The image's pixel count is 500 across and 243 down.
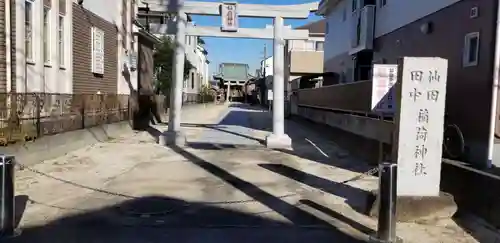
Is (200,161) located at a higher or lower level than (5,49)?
lower

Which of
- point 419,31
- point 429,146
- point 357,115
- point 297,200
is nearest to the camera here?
point 429,146

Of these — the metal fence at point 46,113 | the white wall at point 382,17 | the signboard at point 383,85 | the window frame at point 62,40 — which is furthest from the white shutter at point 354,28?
the window frame at point 62,40

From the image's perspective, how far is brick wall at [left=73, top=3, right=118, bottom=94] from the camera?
14.9 m

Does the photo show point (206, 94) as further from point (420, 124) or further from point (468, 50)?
point (420, 124)

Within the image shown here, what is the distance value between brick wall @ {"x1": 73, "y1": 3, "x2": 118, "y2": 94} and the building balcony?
62.9 ft

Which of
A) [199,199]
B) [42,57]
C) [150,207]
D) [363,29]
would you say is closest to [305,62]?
[363,29]

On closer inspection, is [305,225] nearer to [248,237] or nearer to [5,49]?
[248,237]

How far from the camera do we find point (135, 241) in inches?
212

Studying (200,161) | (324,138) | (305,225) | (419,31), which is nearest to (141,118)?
(324,138)

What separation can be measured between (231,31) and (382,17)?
16.1ft

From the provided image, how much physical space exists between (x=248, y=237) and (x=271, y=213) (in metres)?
1.14

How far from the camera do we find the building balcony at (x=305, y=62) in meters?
36.4

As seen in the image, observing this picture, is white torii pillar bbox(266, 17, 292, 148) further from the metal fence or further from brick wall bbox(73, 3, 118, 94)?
brick wall bbox(73, 3, 118, 94)

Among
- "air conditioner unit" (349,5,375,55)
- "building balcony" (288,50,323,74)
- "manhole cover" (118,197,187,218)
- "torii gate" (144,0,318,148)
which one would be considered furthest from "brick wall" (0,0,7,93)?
"building balcony" (288,50,323,74)
